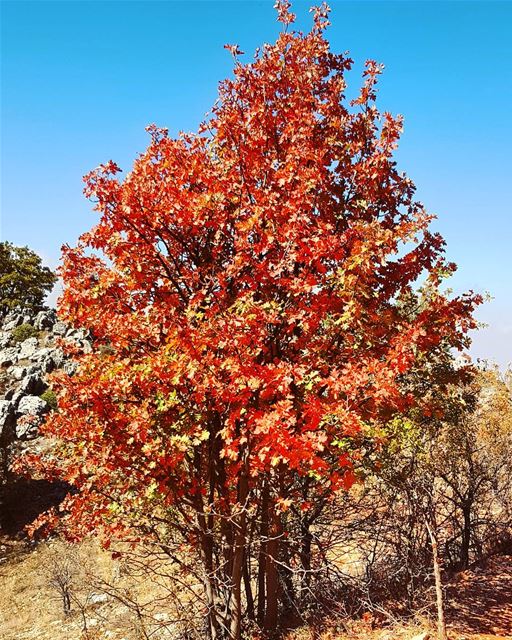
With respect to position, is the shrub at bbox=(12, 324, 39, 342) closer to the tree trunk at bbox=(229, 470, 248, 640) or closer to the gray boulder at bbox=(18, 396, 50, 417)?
the gray boulder at bbox=(18, 396, 50, 417)

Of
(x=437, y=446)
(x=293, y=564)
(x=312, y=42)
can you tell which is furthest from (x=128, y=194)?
(x=437, y=446)

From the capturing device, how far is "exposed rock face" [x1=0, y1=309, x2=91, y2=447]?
91.8 ft

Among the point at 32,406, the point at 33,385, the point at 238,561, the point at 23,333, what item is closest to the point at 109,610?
the point at 238,561

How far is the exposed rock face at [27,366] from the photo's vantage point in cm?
2797

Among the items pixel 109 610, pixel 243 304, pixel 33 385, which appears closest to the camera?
pixel 243 304

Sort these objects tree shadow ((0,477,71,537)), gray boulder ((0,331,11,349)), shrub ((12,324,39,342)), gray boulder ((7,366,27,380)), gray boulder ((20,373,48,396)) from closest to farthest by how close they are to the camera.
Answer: tree shadow ((0,477,71,537)) < gray boulder ((20,373,48,396)) < gray boulder ((7,366,27,380)) < gray boulder ((0,331,11,349)) < shrub ((12,324,39,342))

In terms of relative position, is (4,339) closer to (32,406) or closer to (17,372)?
(17,372)

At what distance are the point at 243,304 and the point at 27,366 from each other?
119 feet

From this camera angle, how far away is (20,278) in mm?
53094

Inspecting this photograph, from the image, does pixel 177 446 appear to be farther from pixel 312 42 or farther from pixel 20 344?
pixel 20 344

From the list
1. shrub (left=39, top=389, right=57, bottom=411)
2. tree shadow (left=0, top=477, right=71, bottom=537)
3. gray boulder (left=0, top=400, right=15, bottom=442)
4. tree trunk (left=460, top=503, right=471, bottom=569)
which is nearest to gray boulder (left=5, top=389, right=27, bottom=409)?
shrub (left=39, top=389, right=57, bottom=411)

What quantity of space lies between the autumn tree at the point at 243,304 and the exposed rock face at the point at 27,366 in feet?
61.6

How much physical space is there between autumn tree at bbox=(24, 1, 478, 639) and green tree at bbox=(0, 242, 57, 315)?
164 feet

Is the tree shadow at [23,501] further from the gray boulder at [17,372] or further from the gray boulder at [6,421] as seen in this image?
the gray boulder at [17,372]
